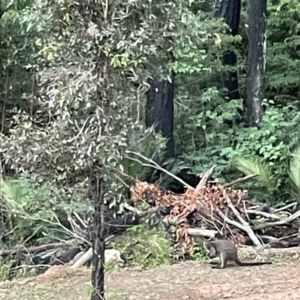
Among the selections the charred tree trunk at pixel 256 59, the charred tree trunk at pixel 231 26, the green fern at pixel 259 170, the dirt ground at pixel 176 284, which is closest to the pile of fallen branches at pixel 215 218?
the dirt ground at pixel 176 284

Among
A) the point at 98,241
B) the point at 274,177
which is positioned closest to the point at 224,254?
the point at 98,241

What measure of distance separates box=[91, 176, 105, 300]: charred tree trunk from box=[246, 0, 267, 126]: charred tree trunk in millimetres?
7876

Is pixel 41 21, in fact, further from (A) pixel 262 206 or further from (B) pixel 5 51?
(B) pixel 5 51

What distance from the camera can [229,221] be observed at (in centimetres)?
786

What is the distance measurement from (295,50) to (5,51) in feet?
20.8

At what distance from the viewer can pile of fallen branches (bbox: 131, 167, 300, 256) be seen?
7.75m

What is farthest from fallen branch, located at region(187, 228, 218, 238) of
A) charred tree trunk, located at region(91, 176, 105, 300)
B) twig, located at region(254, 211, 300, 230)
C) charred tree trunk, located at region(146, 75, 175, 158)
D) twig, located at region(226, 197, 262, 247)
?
charred tree trunk, located at region(146, 75, 175, 158)

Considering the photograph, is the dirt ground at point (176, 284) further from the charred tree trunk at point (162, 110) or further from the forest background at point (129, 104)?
the charred tree trunk at point (162, 110)

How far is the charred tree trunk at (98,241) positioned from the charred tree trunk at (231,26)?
9261 mm

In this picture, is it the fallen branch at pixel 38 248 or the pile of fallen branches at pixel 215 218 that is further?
the fallen branch at pixel 38 248

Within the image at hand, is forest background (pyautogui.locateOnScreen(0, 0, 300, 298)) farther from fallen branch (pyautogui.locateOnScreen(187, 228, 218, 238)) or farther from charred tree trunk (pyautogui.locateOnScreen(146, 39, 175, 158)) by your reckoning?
fallen branch (pyautogui.locateOnScreen(187, 228, 218, 238))

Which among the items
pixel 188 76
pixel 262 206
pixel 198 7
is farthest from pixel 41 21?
pixel 198 7

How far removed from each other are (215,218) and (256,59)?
5571mm

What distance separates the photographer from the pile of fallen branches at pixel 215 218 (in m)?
7.75
